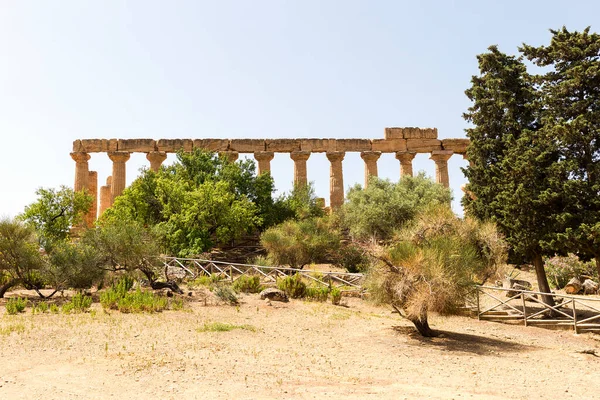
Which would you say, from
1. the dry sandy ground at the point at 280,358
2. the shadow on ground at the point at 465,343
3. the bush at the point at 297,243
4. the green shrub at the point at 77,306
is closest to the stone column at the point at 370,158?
the bush at the point at 297,243

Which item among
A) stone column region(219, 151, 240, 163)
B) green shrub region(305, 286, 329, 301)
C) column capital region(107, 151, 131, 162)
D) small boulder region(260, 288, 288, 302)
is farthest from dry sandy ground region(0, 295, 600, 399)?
column capital region(107, 151, 131, 162)

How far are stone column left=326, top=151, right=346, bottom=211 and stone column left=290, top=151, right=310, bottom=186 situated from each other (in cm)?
158

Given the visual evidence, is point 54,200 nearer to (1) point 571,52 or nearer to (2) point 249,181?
(2) point 249,181

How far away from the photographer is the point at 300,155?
35.6 meters

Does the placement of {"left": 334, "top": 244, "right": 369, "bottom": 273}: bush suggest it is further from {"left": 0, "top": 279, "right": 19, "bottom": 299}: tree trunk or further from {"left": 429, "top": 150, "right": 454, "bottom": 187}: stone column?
{"left": 0, "top": 279, "right": 19, "bottom": 299}: tree trunk

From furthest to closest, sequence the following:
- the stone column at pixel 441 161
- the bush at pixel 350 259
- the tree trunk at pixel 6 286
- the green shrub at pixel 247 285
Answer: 1. the stone column at pixel 441 161
2. the bush at pixel 350 259
3. the green shrub at pixel 247 285
4. the tree trunk at pixel 6 286

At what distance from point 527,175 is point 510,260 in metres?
3.11

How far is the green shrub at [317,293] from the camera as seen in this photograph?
1841cm

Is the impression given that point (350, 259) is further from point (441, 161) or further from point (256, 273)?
point (441, 161)

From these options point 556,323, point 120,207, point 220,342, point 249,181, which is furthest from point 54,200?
point 556,323

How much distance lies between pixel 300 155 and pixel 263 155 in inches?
93.6

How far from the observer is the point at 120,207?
28.8m

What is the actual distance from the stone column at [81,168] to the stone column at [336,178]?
50.7ft

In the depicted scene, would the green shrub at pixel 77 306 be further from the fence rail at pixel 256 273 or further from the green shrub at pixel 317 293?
the green shrub at pixel 317 293
